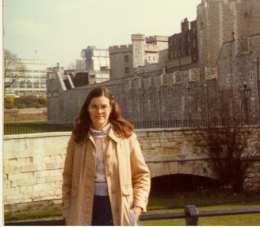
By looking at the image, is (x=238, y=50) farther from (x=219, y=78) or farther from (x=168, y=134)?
(x=168, y=134)

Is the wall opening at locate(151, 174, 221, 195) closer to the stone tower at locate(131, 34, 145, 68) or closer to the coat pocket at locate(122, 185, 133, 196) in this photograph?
the coat pocket at locate(122, 185, 133, 196)

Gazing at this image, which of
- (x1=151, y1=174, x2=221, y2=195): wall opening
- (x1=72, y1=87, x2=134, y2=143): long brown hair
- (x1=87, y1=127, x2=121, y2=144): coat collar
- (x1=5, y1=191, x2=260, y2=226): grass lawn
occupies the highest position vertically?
(x1=72, y1=87, x2=134, y2=143): long brown hair

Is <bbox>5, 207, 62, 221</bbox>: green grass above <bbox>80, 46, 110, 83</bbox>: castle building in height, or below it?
below

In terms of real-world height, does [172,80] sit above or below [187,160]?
above

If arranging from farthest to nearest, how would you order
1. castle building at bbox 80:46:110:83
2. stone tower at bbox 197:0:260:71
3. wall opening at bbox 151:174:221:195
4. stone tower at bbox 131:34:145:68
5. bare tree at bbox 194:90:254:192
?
castle building at bbox 80:46:110:83 < stone tower at bbox 131:34:145:68 < stone tower at bbox 197:0:260:71 < wall opening at bbox 151:174:221:195 < bare tree at bbox 194:90:254:192

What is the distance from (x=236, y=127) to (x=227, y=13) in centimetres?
1262

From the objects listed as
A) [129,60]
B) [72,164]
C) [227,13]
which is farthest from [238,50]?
[129,60]

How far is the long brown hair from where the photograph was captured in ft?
8.70

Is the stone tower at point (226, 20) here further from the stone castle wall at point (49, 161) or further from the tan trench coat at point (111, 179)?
the tan trench coat at point (111, 179)

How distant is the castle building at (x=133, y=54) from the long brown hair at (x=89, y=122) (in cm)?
3097

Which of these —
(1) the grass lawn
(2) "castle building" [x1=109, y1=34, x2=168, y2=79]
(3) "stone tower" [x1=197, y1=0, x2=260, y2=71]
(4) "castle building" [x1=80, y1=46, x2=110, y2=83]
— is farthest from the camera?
(4) "castle building" [x1=80, y1=46, x2=110, y2=83]

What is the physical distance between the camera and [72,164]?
8.80ft

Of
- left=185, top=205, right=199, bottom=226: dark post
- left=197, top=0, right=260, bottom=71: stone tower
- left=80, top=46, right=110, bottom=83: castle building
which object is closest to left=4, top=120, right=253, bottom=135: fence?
left=197, top=0, right=260, bottom=71: stone tower

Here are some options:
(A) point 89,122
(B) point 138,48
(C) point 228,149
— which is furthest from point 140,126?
(A) point 89,122
